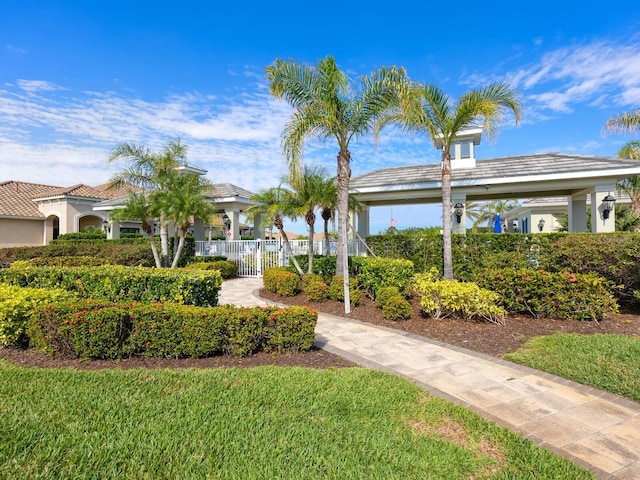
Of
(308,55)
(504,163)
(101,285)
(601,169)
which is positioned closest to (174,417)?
(101,285)

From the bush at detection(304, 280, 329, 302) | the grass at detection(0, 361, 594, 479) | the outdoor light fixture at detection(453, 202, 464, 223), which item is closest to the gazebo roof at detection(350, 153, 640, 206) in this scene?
the outdoor light fixture at detection(453, 202, 464, 223)

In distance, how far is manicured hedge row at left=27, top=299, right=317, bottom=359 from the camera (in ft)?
14.9

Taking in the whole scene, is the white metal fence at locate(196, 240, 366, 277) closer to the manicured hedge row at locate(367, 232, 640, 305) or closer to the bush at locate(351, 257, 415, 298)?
the manicured hedge row at locate(367, 232, 640, 305)

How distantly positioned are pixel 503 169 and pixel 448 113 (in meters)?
5.17

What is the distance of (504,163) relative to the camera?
13.6 m

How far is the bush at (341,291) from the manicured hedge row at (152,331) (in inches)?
143

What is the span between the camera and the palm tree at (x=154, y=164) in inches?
576

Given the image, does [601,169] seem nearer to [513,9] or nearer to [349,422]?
[513,9]

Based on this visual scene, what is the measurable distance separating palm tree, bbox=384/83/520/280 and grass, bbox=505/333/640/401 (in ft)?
12.4

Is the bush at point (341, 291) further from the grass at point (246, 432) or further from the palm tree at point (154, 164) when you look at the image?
the palm tree at point (154, 164)

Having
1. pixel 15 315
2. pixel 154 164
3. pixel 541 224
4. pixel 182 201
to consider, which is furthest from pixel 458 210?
pixel 154 164

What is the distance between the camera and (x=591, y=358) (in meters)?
4.73

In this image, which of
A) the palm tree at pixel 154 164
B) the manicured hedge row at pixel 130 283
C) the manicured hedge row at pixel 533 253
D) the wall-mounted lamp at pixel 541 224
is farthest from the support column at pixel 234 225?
the wall-mounted lamp at pixel 541 224

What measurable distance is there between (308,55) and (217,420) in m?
8.29
